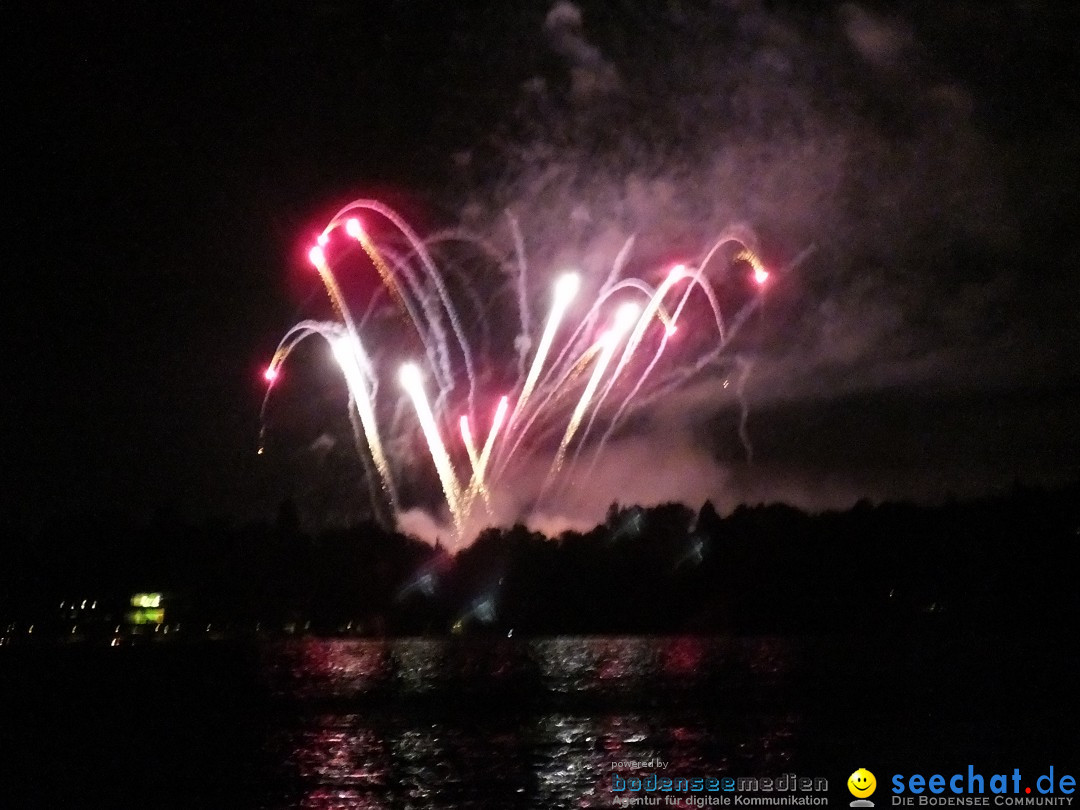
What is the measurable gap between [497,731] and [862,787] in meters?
16.2

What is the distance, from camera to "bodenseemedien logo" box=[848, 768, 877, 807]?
63.0ft

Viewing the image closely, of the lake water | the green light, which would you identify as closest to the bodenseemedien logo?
the lake water

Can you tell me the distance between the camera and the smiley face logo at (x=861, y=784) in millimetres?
19922

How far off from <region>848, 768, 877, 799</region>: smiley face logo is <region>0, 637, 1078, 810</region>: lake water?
1.08 feet

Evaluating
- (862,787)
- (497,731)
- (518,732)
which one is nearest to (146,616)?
(497,731)

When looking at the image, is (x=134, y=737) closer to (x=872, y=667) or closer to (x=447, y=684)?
(x=447, y=684)

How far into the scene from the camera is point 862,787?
20.3m

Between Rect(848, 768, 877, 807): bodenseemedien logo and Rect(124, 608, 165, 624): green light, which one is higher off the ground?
Rect(124, 608, 165, 624): green light

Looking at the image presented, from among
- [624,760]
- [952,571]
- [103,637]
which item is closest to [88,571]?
[103,637]

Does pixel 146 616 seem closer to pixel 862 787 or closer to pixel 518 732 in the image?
pixel 518 732

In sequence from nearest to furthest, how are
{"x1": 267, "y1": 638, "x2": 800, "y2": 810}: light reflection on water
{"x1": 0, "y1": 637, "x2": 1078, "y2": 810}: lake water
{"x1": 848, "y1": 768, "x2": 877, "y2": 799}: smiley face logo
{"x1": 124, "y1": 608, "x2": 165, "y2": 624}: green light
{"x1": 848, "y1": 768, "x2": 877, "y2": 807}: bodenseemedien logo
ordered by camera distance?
{"x1": 848, "y1": 768, "x2": 877, "y2": 807}: bodenseemedien logo < {"x1": 848, "y1": 768, "x2": 877, "y2": 799}: smiley face logo < {"x1": 267, "y1": 638, "x2": 800, "y2": 810}: light reflection on water < {"x1": 0, "y1": 637, "x2": 1078, "y2": 810}: lake water < {"x1": 124, "y1": 608, "x2": 165, "y2": 624}: green light

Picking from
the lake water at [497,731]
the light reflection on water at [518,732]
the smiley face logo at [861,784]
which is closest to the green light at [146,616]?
the lake water at [497,731]

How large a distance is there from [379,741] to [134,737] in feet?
24.3

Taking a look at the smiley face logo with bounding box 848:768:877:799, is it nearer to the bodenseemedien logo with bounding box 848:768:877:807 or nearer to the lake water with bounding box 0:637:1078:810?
the bodenseemedien logo with bounding box 848:768:877:807
